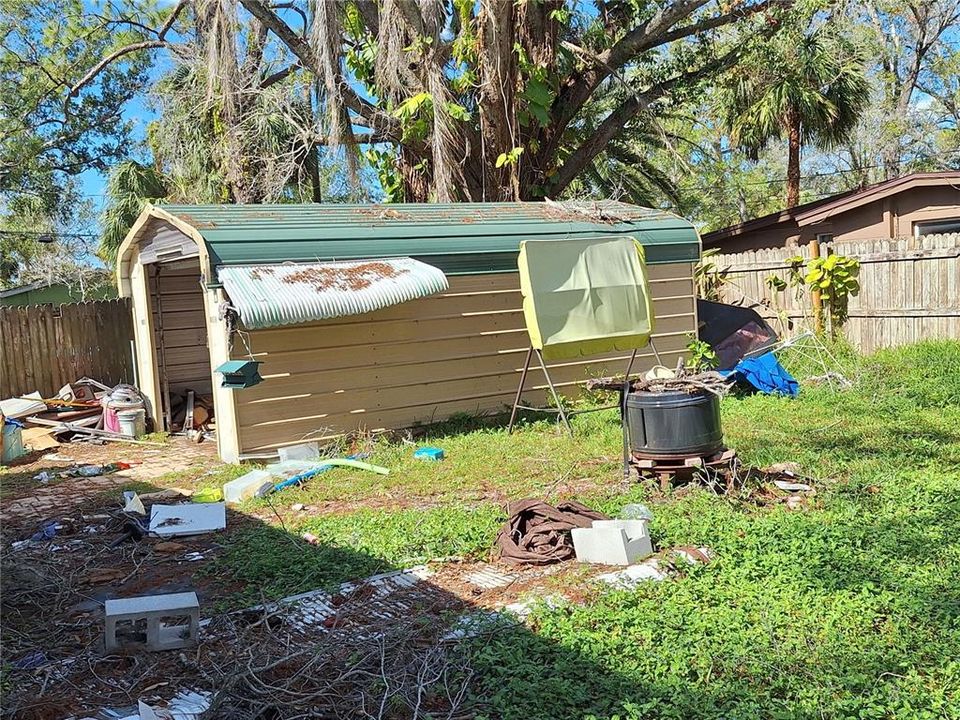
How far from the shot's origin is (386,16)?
13664mm

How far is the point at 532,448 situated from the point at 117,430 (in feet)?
18.8

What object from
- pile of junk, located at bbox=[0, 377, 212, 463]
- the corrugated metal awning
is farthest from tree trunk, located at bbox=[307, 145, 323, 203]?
the corrugated metal awning

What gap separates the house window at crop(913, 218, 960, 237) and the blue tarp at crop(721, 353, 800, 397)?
6359 mm

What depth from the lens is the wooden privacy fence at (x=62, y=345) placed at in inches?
454

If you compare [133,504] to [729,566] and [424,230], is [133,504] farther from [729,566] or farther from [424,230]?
[424,230]

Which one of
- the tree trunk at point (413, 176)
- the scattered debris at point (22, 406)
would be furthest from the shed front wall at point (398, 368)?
the tree trunk at point (413, 176)

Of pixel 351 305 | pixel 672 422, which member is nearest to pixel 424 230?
pixel 351 305

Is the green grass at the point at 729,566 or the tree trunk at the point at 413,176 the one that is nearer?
the green grass at the point at 729,566

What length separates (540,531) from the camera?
5.34m

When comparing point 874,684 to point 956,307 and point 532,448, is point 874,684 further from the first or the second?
point 956,307

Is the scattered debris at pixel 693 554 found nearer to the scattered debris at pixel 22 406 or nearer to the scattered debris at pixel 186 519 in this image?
the scattered debris at pixel 186 519

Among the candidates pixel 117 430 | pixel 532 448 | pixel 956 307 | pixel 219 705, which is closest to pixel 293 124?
pixel 117 430

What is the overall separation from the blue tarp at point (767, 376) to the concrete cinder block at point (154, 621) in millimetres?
7520

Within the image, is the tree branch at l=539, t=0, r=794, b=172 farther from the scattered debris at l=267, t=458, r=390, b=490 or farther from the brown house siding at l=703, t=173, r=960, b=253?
the scattered debris at l=267, t=458, r=390, b=490
